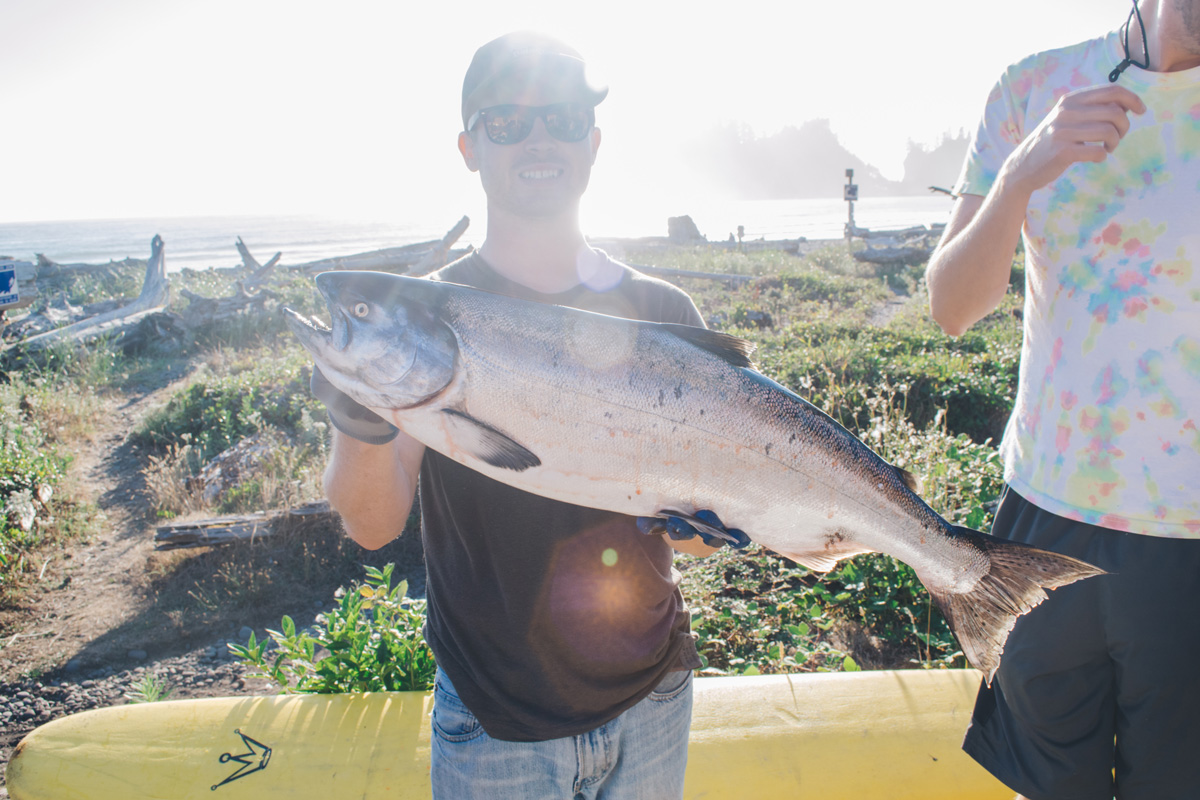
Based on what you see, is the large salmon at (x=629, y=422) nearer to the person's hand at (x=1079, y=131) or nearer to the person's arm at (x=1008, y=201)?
the person's arm at (x=1008, y=201)

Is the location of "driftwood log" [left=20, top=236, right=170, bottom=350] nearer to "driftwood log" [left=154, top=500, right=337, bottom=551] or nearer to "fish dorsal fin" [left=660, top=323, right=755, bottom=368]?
"driftwood log" [left=154, top=500, right=337, bottom=551]

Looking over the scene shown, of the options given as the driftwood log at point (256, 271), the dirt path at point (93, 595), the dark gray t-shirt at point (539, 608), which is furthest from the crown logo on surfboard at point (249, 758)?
the driftwood log at point (256, 271)

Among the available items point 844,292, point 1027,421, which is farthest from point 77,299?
point 1027,421

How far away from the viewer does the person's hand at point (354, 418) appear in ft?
5.76

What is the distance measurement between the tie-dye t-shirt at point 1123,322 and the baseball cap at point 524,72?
4.81ft

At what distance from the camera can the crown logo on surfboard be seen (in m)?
2.70

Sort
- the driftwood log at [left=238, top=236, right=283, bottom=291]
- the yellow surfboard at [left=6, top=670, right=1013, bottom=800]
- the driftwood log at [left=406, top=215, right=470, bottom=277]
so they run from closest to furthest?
the yellow surfboard at [left=6, top=670, right=1013, bottom=800] < the driftwood log at [left=406, top=215, right=470, bottom=277] < the driftwood log at [left=238, top=236, right=283, bottom=291]

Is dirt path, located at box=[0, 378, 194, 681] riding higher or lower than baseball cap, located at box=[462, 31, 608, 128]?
lower

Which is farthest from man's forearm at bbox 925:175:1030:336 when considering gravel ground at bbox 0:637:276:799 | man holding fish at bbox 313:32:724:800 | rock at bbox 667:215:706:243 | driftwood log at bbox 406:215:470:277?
rock at bbox 667:215:706:243

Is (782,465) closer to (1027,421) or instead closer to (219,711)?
(1027,421)

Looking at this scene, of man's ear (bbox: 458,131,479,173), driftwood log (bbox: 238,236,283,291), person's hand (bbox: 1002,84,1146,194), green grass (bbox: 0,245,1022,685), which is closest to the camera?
person's hand (bbox: 1002,84,1146,194)

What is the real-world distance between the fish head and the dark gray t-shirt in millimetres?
341

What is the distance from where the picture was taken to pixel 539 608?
5.87 feet

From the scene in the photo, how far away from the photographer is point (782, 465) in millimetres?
1770
